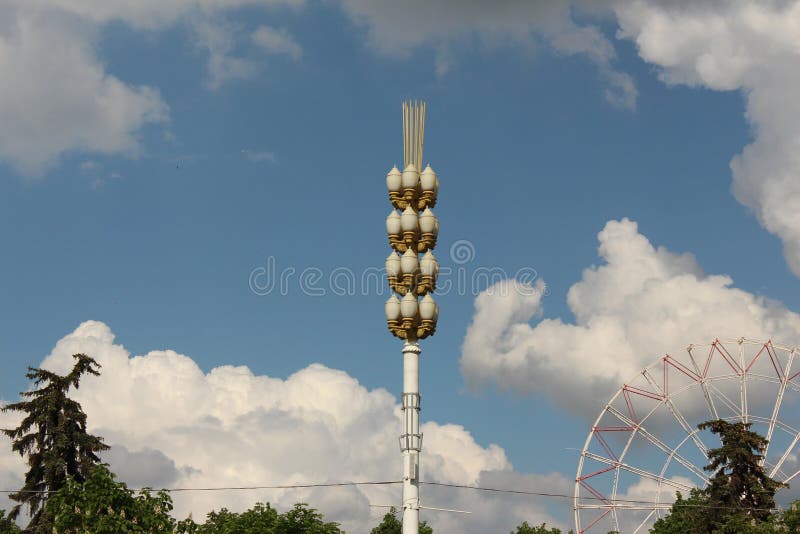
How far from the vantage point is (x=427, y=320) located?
1513 inches

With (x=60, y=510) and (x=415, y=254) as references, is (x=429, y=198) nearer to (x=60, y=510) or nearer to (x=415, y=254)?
(x=415, y=254)

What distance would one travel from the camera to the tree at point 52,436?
198 feet

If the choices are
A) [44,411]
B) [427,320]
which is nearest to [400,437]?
[427,320]

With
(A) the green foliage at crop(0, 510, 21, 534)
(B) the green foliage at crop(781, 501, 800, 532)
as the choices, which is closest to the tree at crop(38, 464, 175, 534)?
(A) the green foliage at crop(0, 510, 21, 534)

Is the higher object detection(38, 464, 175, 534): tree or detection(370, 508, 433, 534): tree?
detection(370, 508, 433, 534): tree

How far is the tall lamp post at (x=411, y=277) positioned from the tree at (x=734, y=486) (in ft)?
104

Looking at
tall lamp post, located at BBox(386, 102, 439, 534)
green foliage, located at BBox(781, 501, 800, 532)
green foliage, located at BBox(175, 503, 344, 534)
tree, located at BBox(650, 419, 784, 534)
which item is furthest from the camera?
tree, located at BBox(650, 419, 784, 534)

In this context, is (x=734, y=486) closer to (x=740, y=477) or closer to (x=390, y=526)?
(x=740, y=477)

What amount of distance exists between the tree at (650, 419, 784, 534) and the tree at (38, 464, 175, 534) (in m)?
34.2

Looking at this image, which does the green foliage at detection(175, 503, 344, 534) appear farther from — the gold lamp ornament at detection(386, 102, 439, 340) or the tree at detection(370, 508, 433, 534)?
the tree at detection(370, 508, 433, 534)

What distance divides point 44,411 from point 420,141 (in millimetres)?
31163

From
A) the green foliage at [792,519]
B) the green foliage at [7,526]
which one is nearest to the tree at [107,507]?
the green foliage at [7,526]

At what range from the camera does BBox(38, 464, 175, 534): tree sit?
134 feet

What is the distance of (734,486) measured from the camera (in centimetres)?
6662
